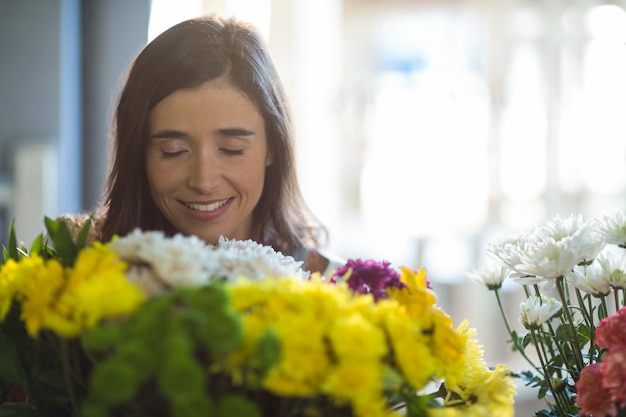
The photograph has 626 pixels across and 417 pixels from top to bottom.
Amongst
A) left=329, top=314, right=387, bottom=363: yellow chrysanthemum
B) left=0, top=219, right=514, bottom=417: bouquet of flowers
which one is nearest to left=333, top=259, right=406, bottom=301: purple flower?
left=0, top=219, right=514, bottom=417: bouquet of flowers

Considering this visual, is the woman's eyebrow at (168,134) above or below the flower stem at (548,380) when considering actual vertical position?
above

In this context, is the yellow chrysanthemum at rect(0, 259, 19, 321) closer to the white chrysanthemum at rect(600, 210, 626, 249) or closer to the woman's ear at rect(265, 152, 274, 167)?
the white chrysanthemum at rect(600, 210, 626, 249)

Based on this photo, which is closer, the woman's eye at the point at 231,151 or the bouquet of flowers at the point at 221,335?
the bouquet of flowers at the point at 221,335

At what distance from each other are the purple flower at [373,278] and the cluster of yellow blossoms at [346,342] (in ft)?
0.10

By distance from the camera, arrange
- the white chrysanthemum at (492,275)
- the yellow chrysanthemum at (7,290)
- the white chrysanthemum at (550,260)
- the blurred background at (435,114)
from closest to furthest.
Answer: the yellow chrysanthemum at (7,290) → the white chrysanthemum at (550,260) → the white chrysanthemum at (492,275) → the blurred background at (435,114)

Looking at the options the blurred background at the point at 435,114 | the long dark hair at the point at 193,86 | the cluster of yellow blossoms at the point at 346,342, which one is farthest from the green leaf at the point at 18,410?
the blurred background at the point at 435,114

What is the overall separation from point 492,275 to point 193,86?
496 millimetres

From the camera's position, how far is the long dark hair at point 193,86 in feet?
3.63

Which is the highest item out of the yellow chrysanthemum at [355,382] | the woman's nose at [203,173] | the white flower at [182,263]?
the woman's nose at [203,173]

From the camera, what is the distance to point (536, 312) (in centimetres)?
74

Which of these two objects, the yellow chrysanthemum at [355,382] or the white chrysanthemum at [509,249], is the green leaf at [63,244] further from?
the white chrysanthemum at [509,249]

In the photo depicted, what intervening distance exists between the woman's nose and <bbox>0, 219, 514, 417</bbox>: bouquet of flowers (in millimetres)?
426

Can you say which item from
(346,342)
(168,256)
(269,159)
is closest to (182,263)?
(168,256)

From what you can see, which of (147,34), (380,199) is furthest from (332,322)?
(380,199)
